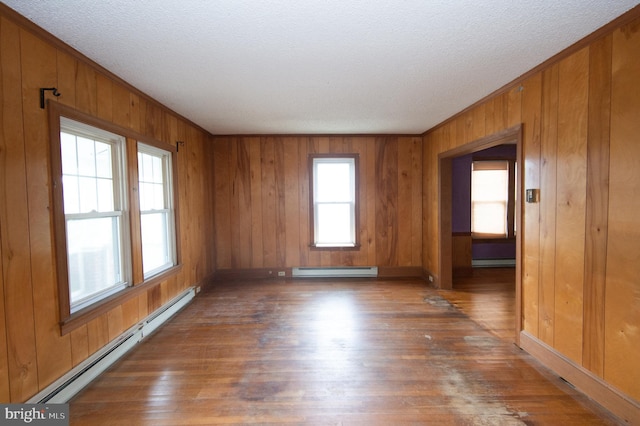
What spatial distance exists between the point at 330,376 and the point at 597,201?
2219 millimetres

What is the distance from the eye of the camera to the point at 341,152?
490cm

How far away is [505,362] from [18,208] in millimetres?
3632

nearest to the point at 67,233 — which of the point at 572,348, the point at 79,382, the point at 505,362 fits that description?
the point at 79,382

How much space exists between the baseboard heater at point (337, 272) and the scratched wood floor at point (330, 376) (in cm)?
144

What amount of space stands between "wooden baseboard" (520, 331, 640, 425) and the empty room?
0.04ft

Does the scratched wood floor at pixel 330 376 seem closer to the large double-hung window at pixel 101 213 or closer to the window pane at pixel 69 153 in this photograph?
the large double-hung window at pixel 101 213

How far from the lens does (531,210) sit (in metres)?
2.44

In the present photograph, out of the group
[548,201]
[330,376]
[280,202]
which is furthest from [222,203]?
[548,201]

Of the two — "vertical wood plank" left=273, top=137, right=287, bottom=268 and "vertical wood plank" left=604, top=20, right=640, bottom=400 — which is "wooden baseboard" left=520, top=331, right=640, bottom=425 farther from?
"vertical wood plank" left=273, top=137, right=287, bottom=268

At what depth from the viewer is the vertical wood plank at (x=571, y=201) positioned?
6.43 ft

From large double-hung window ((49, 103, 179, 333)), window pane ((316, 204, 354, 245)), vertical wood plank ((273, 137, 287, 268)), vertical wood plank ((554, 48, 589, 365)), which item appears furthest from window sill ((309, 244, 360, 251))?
vertical wood plank ((554, 48, 589, 365))

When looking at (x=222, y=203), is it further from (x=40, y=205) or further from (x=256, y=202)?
(x=40, y=205)

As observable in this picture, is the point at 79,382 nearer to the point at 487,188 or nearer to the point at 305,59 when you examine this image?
the point at 305,59

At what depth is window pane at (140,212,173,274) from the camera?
3.07 meters
